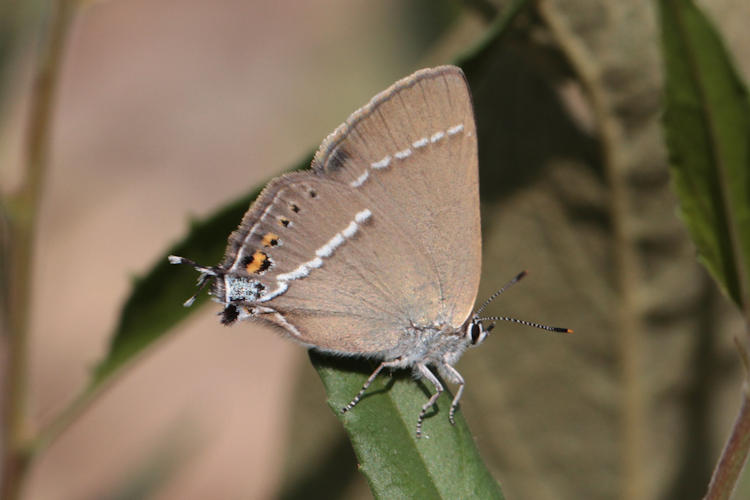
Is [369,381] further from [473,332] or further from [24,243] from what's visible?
[24,243]

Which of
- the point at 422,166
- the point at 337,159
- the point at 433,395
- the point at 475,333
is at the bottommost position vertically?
the point at 475,333

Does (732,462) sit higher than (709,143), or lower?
lower

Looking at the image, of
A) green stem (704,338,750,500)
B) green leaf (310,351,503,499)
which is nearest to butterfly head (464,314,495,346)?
green leaf (310,351,503,499)

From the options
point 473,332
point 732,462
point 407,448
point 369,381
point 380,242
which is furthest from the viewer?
point 473,332

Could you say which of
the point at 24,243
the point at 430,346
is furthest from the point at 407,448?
the point at 24,243

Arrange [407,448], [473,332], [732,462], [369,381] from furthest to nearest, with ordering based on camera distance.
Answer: [473,332] → [369,381] → [407,448] → [732,462]

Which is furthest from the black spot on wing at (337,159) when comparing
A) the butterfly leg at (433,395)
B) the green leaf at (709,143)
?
the green leaf at (709,143)

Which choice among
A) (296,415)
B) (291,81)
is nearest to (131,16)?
(291,81)

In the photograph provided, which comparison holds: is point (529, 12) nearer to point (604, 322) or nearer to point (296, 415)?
point (604, 322)
